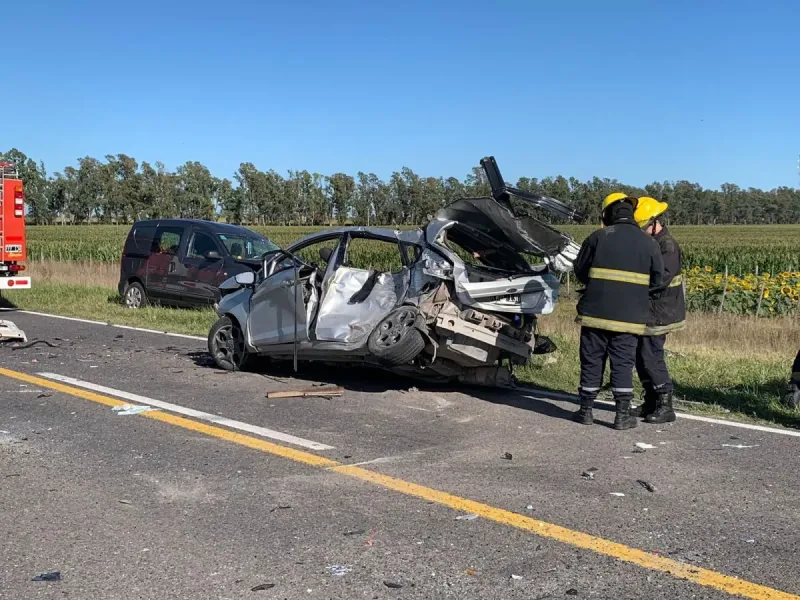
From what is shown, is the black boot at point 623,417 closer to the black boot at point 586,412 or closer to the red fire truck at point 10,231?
the black boot at point 586,412

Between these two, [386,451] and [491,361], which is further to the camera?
[491,361]

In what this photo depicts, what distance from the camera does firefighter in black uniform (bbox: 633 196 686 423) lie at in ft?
22.1

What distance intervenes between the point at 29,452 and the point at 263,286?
3.45 m

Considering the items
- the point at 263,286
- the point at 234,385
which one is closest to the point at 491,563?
the point at 234,385

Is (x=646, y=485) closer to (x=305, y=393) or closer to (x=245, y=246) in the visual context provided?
(x=305, y=393)

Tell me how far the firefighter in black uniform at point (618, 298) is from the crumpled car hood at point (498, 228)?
63cm

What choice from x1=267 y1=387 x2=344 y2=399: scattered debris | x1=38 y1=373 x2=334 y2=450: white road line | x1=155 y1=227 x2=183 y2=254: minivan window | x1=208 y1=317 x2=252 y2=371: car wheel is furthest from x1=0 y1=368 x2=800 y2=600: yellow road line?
x1=155 y1=227 x2=183 y2=254: minivan window

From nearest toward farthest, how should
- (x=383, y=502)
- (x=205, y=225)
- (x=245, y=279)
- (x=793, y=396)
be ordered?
(x=383, y=502) → (x=793, y=396) → (x=245, y=279) → (x=205, y=225)

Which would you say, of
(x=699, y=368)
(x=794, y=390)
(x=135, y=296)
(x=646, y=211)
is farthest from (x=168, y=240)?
(x=794, y=390)

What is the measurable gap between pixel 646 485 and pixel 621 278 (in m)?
1.92

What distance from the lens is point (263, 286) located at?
347 inches

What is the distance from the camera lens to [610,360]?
21.6 feet

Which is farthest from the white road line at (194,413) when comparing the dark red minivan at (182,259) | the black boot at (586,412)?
the dark red minivan at (182,259)

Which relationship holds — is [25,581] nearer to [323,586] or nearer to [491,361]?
[323,586]
